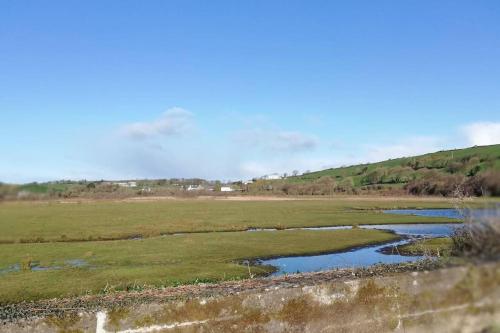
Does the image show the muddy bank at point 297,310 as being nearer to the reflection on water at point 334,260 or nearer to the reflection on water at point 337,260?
the reflection on water at point 337,260

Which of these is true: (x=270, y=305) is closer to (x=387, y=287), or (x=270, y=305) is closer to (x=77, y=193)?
(x=387, y=287)

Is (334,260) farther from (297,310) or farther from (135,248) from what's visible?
(297,310)

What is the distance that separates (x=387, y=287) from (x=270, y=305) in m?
1.96

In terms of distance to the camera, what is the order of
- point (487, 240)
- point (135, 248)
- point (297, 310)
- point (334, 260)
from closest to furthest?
point (487, 240), point (297, 310), point (334, 260), point (135, 248)

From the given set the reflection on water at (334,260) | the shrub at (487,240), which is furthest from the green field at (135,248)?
the shrub at (487,240)

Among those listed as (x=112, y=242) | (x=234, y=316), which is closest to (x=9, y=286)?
(x=112, y=242)

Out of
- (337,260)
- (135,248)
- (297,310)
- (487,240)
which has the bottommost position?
(337,260)

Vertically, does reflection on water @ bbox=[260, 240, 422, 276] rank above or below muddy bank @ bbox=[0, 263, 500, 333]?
below

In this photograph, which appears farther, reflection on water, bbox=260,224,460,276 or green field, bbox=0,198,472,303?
reflection on water, bbox=260,224,460,276

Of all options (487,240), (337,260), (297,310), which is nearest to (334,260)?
(337,260)

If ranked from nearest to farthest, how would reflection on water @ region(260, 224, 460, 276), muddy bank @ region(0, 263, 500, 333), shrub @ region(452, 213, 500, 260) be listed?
shrub @ region(452, 213, 500, 260)
muddy bank @ region(0, 263, 500, 333)
reflection on water @ region(260, 224, 460, 276)

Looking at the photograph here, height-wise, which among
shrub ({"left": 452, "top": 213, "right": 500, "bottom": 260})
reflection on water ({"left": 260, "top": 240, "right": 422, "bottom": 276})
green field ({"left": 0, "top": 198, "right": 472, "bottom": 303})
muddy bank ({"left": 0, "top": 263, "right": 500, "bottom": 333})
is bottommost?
reflection on water ({"left": 260, "top": 240, "right": 422, "bottom": 276})

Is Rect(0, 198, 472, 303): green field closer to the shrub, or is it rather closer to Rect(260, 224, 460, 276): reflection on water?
Rect(260, 224, 460, 276): reflection on water

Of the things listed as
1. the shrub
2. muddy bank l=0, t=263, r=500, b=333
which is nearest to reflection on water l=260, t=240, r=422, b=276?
muddy bank l=0, t=263, r=500, b=333
